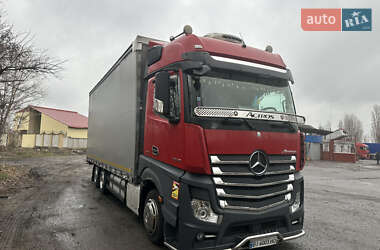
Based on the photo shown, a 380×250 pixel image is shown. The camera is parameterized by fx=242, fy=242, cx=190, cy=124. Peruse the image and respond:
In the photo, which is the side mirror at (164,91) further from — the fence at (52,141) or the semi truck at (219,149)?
the fence at (52,141)

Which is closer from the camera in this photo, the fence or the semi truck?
the semi truck

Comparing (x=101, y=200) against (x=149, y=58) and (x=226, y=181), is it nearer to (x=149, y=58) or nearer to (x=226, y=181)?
(x=149, y=58)

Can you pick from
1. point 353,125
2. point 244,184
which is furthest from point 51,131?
point 353,125

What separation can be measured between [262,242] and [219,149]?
1427 millimetres

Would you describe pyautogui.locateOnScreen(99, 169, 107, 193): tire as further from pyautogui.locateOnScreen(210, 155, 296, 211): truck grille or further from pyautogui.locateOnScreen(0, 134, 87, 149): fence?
pyautogui.locateOnScreen(0, 134, 87, 149): fence

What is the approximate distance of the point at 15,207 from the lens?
21.7ft

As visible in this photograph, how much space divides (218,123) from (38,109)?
45.0 metres

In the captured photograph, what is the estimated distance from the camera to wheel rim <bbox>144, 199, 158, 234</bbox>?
4.10 meters

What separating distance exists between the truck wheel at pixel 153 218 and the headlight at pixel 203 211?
3.13 feet

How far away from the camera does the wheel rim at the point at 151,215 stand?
161 inches

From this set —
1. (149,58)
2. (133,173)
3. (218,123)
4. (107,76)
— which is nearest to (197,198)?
(218,123)

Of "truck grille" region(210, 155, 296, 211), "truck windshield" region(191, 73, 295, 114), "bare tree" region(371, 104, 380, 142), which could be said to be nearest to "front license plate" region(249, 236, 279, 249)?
"truck grille" region(210, 155, 296, 211)

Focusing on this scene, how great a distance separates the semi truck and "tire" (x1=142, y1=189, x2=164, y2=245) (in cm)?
2

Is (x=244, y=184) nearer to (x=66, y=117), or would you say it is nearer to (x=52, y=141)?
(x=52, y=141)
